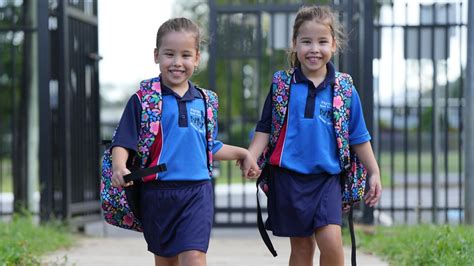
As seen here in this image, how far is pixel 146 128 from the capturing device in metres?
4.03

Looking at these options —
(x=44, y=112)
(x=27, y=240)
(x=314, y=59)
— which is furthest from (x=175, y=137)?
(x=44, y=112)

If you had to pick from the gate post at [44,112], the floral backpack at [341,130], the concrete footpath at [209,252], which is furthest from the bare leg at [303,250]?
the gate post at [44,112]

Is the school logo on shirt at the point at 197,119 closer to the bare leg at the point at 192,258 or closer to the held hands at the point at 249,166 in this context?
the held hands at the point at 249,166

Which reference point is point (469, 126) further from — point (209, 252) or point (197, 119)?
point (197, 119)

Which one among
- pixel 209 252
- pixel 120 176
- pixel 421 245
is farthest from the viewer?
pixel 209 252

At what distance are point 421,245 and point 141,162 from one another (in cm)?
253

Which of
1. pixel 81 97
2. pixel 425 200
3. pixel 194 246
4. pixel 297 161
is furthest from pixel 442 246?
pixel 425 200

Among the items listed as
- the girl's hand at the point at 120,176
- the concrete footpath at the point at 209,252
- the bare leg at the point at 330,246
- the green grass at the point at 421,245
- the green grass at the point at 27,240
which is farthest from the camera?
the concrete footpath at the point at 209,252

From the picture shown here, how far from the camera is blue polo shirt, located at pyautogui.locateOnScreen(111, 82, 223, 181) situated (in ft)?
13.2

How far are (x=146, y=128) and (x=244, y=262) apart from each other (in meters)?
2.50

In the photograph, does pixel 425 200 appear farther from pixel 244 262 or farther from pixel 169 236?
pixel 169 236

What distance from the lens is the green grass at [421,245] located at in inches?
214

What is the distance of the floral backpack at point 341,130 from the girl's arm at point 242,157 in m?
0.20

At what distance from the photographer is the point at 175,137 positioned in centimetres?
403
